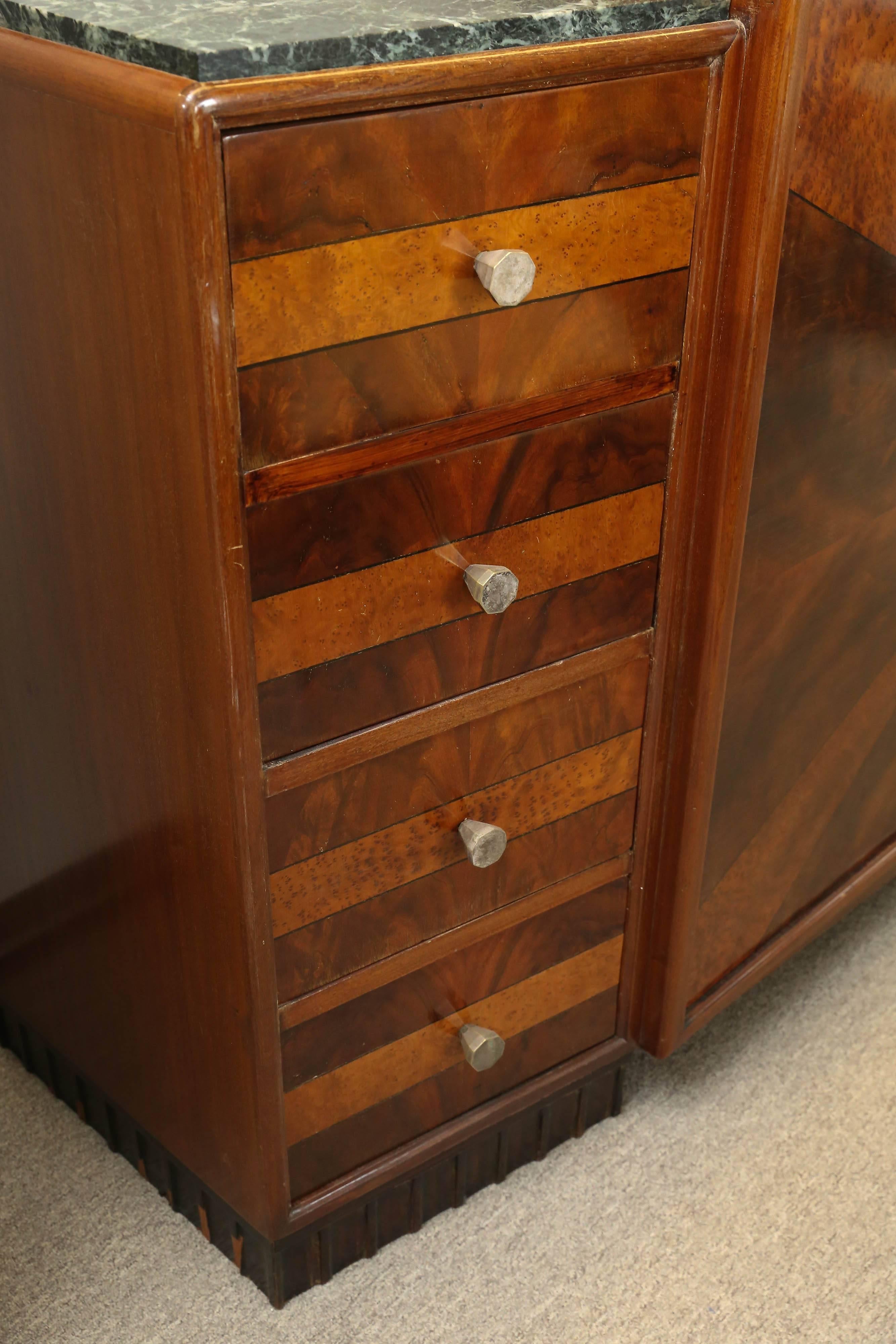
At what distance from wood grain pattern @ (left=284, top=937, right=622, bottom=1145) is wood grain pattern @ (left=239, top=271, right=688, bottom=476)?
1.57ft

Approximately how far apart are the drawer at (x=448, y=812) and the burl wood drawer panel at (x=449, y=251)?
0.23m

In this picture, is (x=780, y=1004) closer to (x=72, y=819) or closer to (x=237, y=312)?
(x=72, y=819)

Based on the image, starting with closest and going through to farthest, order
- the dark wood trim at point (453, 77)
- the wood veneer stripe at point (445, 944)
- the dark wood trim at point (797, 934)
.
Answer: the dark wood trim at point (453, 77) < the wood veneer stripe at point (445, 944) < the dark wood trim at point (797, 934)

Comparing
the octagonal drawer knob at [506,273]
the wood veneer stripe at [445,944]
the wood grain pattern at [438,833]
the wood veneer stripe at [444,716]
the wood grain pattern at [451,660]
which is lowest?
the wood veneer stripe at [445,944]

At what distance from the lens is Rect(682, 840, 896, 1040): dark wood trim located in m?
1.25

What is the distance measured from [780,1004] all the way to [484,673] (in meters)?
0.66

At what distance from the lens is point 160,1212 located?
47.2 inches

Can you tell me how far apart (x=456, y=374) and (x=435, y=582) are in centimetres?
14

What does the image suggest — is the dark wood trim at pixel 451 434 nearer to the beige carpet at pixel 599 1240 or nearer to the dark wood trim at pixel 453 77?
the dark wood trim at pixel 453 77

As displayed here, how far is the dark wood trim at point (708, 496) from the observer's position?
0.87 meters

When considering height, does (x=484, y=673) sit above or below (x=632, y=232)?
below

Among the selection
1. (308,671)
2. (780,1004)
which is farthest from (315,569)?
(780,1004)

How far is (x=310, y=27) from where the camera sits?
74 cm

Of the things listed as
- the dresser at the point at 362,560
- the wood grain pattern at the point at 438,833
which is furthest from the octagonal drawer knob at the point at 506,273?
Answer: the wood grain pattern at the point at 438,833
